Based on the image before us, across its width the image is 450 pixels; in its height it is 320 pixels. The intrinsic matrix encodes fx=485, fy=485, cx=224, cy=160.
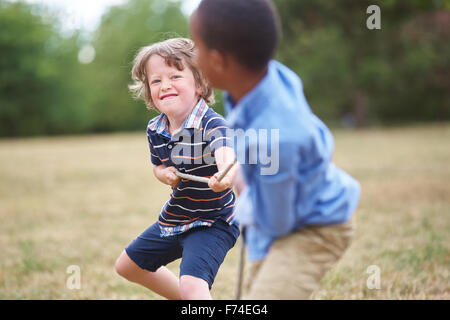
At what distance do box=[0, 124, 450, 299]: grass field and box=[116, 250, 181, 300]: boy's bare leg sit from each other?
0.63 metres

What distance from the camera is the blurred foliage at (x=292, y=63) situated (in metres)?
21.6

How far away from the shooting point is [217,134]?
6.93ft

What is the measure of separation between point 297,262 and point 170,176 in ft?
2.56

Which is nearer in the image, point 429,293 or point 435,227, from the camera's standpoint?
point 429,293

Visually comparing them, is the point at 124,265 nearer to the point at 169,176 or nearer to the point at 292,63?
the point at 169,176

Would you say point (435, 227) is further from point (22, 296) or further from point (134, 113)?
point (134, 113)

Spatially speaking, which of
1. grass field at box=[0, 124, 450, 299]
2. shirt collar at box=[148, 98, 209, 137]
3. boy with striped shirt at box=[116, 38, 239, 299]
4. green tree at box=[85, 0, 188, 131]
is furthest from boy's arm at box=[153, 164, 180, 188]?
green tree at box=[85, 0, 188, 131]

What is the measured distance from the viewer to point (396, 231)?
4.36 m

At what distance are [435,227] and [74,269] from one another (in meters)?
3.13

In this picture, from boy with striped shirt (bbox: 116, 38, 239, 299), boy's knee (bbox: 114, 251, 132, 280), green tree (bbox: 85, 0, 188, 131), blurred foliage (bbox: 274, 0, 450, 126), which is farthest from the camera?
green tree (bbox: 85, 0, 188, 131)

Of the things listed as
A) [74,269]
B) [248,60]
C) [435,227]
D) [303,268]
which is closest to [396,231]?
[435,227]

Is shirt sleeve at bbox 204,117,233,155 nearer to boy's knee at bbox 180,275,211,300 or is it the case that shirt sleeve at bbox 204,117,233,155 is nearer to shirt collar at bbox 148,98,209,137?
shirt collar at bbox 148,98,209,137

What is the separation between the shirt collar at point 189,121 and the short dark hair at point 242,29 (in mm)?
661

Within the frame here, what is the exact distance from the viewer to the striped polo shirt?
2.16 m
